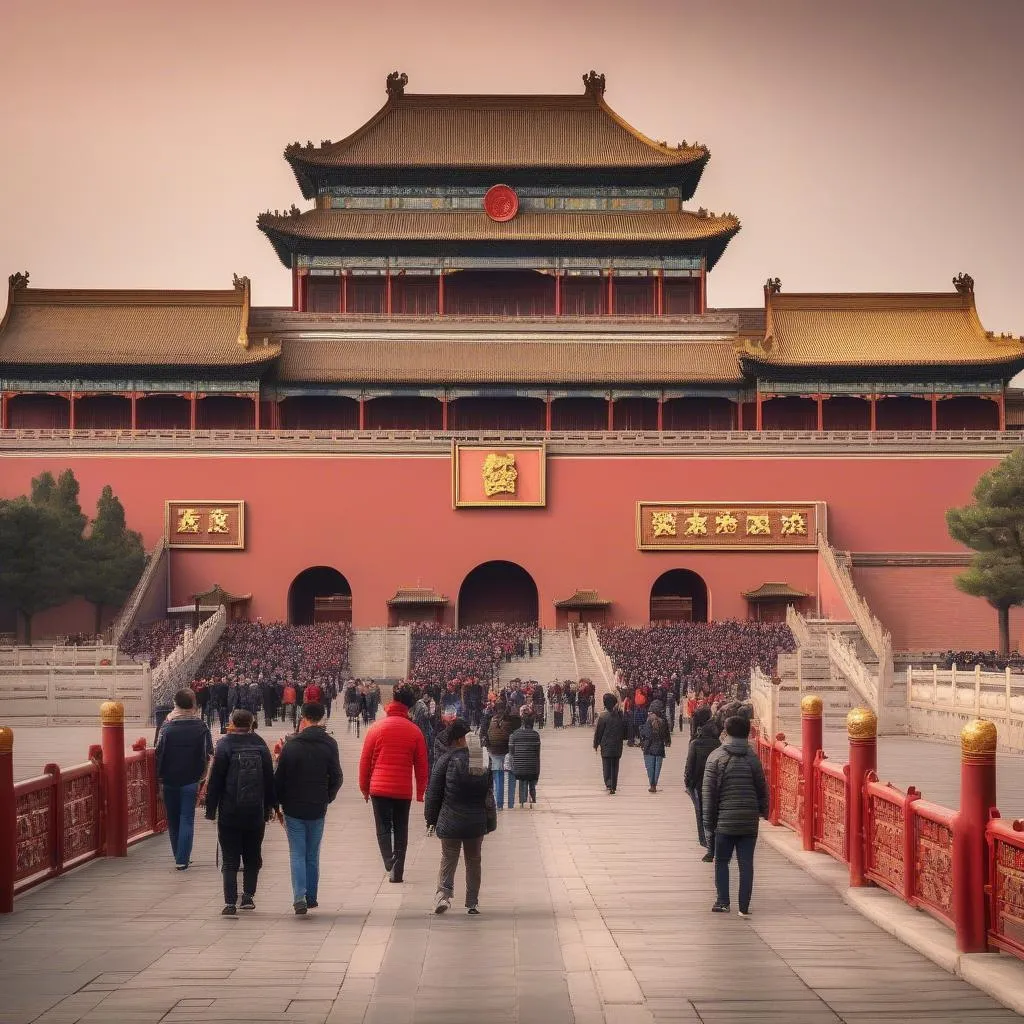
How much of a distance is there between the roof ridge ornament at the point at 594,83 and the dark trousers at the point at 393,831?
134ft

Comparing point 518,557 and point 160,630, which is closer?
point 160,630

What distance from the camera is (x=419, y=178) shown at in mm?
46906

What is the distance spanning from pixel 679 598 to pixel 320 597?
9.52 meters

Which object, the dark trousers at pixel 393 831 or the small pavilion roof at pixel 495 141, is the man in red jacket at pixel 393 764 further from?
the small pavilion roof at pixel 495 141

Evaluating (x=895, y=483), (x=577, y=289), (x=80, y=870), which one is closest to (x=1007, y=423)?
(x=895, y=483)

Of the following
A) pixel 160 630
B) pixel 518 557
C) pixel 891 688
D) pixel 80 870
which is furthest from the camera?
pixel 518 557

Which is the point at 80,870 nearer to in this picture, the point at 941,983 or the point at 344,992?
the point at 344,992

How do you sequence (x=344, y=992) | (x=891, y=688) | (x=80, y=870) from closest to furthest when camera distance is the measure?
(x=344, y=992) → (x=80, y=870) → (x=891, y=688)

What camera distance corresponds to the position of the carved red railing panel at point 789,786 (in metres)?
12.2

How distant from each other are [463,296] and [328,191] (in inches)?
197

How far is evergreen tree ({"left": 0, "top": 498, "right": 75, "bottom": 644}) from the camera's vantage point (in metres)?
35.3

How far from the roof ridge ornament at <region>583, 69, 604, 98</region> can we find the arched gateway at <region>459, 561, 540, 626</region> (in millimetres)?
15169

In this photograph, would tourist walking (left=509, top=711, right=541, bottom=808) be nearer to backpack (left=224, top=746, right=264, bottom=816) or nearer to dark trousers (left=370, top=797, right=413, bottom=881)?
dark trousers (left=370, top=797, right=413, bottom=881)

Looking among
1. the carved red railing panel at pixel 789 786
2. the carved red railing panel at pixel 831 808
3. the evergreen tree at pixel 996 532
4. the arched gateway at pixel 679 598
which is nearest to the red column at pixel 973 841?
the carved red railing panel at pixel 831 808
